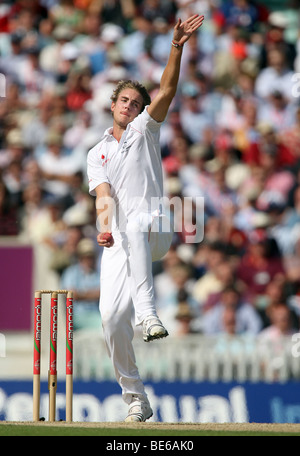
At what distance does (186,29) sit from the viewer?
5.96m

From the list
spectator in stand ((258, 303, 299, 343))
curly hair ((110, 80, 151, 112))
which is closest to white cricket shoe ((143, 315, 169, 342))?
curly hair ((110, 80, 151, 112))

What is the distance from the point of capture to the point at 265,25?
1289 cm

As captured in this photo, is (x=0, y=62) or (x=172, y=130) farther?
(x=0, y=62)

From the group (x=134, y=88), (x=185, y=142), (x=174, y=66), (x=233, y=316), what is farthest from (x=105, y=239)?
(x=185, y=142)

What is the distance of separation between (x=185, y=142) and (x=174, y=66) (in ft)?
18.4

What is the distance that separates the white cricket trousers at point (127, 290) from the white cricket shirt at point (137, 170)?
0.65ft

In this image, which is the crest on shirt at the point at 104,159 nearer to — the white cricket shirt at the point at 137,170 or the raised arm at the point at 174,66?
the white cricket shirt at the point at 137,170

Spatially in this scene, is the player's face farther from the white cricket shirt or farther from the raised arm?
the raised arm

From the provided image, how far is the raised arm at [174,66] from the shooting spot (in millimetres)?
5879

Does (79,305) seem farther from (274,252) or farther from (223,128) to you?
Result: (223,128)

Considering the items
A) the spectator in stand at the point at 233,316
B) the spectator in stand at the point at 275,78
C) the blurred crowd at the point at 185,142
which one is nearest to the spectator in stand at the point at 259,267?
the blurred crowd at the point at 185,142

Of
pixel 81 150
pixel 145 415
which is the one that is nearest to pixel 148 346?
pixel 145 415

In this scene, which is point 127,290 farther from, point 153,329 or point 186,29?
point 186,29

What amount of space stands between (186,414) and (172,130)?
14.2 ft
